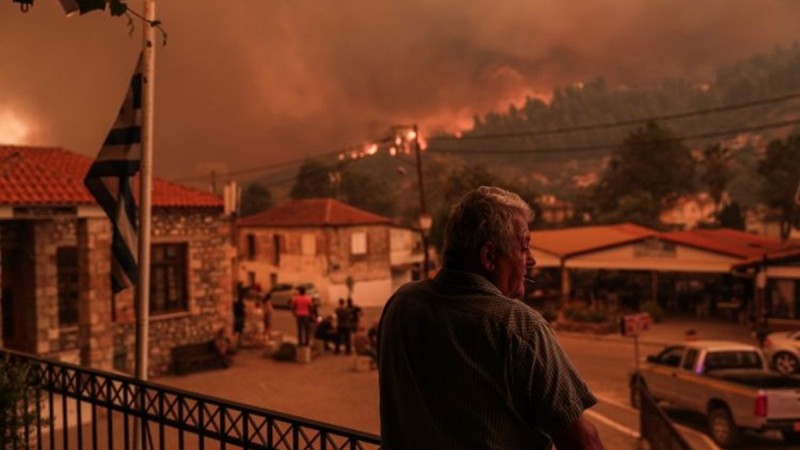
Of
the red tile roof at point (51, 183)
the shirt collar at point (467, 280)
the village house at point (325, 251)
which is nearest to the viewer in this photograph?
the shirt collar at point (467, 280)

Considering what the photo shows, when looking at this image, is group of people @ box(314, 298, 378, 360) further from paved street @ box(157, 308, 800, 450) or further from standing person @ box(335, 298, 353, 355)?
paved street @ box(157, 308, 800, 450)

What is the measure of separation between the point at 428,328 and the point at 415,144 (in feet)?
83.5

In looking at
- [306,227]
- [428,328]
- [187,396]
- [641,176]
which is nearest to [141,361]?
[187,396]

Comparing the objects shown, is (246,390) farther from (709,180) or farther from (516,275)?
(709,180)

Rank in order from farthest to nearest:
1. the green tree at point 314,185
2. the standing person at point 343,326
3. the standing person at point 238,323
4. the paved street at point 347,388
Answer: the green tree at point 314,185
the standing person at point 238,323
the standing person at point 343,326
the paved street at point 347,388

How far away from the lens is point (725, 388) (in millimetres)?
12242

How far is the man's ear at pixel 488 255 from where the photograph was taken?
2.22 meters

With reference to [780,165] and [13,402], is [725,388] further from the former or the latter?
[780,165]

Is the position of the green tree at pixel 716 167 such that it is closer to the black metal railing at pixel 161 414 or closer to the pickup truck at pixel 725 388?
the pickup truck at pixel 725 388

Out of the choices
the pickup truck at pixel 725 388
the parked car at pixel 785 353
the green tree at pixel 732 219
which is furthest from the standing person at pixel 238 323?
the green tree at pixel 732 219

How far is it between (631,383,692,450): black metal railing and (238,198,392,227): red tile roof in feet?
97.7

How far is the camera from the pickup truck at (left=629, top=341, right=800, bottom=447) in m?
11.4

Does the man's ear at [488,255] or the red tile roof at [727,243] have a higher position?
the man's ear at [488,255]

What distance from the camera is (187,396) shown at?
413cm
